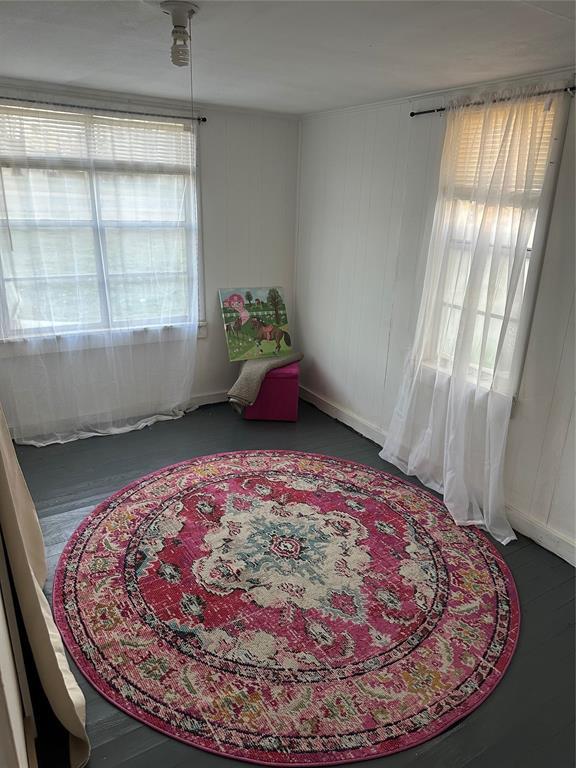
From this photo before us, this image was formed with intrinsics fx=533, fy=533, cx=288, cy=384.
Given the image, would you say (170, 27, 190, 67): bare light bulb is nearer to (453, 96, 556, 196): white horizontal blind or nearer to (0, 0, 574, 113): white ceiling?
(0, 0, 574, 113): white ceiling

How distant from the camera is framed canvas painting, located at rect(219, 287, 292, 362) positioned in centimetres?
452

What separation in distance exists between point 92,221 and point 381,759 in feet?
11.6

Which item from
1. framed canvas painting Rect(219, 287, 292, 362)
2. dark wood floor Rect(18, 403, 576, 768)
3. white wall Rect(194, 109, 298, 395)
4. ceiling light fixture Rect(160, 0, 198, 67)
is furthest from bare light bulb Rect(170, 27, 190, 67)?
framed canvas painting Rect(219, 287, 292, 362)

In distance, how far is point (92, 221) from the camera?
375 cm

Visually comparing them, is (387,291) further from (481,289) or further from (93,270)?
(93,270)

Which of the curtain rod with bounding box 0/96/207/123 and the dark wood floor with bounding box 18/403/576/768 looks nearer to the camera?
the dark wood floor with bounding box 18/403/576/768

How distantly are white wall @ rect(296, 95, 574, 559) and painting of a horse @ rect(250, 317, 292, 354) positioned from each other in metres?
0.20

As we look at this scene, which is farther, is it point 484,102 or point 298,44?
point 484,102

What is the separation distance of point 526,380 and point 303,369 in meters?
2.37

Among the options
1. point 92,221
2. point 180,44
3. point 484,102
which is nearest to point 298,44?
point 180,44

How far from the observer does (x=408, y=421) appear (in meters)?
3.60

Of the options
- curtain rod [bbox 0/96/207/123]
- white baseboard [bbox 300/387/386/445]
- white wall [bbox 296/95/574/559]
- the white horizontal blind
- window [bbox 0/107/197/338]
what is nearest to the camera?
the white horizontal blind

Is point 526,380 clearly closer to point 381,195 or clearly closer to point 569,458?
point 569,458

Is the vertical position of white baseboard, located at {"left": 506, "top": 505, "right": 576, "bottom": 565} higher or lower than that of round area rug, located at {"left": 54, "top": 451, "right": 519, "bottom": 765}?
higher
